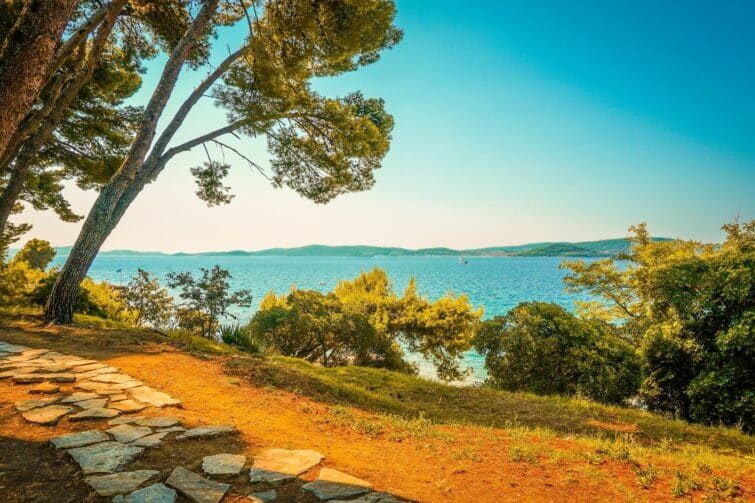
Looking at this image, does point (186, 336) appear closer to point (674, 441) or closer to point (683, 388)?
point (674, 441)

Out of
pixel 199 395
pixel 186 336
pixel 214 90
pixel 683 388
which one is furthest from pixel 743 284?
pixel 214 90

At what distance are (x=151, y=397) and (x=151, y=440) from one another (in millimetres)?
1397

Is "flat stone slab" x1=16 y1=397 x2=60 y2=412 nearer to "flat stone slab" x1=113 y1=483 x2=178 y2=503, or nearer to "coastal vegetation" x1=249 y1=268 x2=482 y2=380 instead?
"flat stone slab" x1=113 y1=483 x2=178 y2=503

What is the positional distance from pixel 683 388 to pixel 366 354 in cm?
934

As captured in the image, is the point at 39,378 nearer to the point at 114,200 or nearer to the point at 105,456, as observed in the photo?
the point at 105,456

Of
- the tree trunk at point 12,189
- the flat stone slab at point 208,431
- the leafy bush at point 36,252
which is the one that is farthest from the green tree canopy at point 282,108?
the leafy bush at point 36,252

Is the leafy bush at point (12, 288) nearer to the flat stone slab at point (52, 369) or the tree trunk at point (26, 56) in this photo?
the flat stone slab at point (52, 369)

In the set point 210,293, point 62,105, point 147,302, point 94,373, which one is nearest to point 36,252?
point 147,302

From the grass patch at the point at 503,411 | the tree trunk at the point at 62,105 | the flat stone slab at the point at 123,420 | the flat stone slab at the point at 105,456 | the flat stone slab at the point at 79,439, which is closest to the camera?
the flat stone slab at the point at 105,456

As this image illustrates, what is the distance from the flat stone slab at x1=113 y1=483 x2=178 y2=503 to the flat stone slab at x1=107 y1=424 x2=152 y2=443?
924 mm

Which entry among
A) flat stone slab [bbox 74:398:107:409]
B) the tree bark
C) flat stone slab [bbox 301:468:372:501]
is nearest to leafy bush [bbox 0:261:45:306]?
the tree bark

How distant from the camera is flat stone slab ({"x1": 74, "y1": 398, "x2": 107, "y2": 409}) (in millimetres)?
3721

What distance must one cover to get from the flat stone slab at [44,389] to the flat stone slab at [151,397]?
0.76 metres

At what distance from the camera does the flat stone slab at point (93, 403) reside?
372 cm
